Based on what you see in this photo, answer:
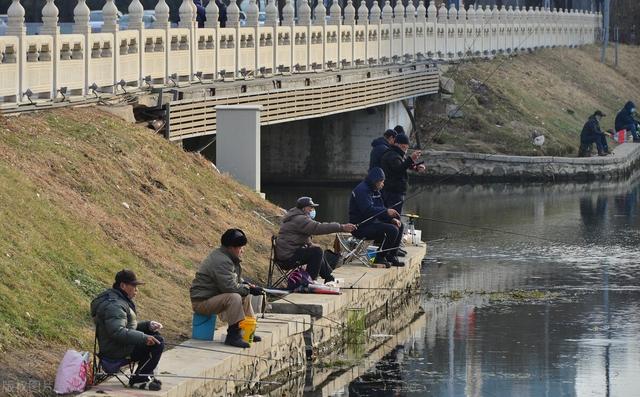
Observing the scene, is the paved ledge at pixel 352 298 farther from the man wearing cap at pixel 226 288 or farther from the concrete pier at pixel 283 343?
the man wearing cap at pixel 226 288

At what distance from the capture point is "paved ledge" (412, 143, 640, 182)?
43.4m

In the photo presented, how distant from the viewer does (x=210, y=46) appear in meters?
30.9

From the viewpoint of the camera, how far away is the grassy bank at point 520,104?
1810 inches

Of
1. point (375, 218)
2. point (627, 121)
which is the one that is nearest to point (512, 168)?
point (627, 121)

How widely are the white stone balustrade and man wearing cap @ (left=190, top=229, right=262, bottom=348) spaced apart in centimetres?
716

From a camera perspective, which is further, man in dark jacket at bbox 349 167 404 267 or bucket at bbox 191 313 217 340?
man in dark jacket at bbox 349 167 404 267

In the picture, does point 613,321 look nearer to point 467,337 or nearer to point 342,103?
point 467,337

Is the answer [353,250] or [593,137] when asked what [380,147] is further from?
[593,137]

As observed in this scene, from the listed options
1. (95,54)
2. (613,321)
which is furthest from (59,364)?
(95,54)

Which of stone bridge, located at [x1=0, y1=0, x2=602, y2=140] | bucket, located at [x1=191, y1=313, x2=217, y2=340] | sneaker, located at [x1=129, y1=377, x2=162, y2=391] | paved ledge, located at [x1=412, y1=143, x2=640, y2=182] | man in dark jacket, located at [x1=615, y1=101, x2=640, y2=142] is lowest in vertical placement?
paved ledge, located at [x1=412, y1=143, x2=640, y2=182]

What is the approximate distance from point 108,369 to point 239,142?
1305cm

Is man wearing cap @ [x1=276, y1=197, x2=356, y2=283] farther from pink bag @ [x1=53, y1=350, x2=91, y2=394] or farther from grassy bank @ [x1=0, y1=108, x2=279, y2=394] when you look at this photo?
pink bag @ [x1=53, y1=350, x2=91, y2=394]

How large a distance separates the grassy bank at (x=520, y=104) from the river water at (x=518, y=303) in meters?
6.58

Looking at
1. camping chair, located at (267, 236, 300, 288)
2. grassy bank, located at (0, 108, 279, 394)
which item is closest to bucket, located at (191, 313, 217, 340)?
grassy bank, located at (0, 108, 279, 394)
